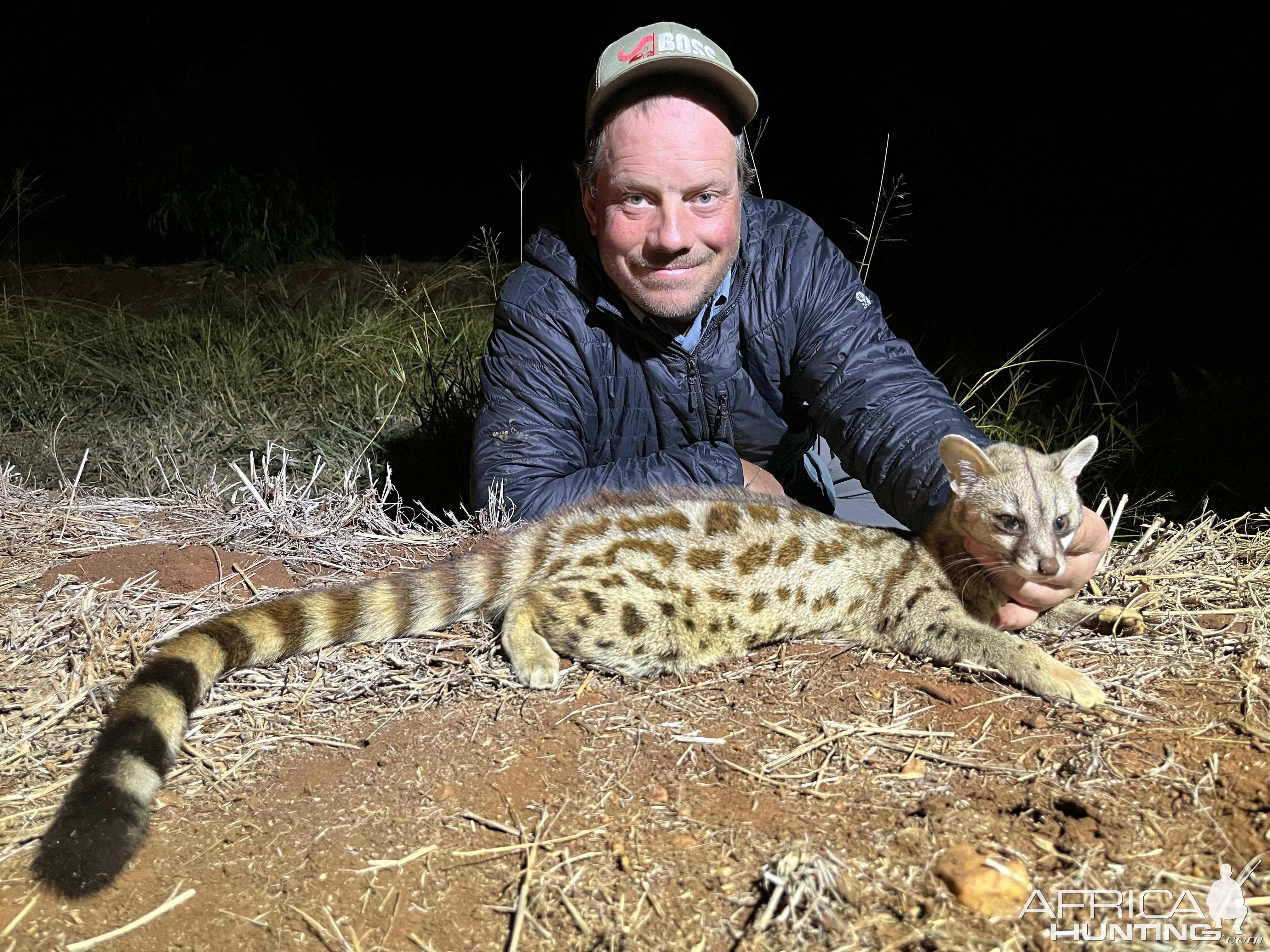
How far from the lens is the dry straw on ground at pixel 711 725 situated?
1896mm

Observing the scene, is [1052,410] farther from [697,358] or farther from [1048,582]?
[1048,582]

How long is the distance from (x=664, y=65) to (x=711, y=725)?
2.24 metres

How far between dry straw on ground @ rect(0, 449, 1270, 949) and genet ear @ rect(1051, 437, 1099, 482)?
469 millimetres

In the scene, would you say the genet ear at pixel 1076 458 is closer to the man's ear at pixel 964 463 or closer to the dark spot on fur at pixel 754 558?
the man's ear at pixel 964 463

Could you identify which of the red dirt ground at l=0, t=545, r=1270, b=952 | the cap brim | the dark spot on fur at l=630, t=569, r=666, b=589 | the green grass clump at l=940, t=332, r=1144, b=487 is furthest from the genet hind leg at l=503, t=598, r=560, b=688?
the green grass clump at l=940, t=332, r=1144, b=487

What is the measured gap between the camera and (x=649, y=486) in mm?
3525

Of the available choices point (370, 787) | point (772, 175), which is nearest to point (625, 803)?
point (370, 787)

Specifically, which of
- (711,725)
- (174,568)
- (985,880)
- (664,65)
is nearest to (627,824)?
(711,725)

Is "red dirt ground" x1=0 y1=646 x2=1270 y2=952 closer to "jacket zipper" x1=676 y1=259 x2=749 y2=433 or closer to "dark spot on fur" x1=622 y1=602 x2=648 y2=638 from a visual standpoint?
"dark spot on fur" x1=622 y1=602 x2=648 y2=638

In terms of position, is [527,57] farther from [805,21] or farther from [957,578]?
[957,578]

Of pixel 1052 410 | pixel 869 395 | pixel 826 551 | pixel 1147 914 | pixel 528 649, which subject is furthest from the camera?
pixel 1052 410

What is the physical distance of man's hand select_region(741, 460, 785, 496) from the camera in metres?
3.97

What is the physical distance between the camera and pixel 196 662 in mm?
2492

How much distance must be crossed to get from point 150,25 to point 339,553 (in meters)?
10.6
